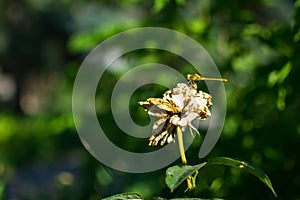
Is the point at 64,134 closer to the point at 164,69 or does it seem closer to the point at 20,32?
the point at 164,69

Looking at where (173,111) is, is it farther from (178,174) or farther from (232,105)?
(232,105)

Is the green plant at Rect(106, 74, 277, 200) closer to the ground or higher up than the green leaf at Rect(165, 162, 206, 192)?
higher up

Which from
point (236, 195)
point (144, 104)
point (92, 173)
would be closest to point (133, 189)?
point (92, 173)

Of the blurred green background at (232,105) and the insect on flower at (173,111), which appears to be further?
the blurred green background at (232,105)

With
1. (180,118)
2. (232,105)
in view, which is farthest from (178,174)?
(232,105)

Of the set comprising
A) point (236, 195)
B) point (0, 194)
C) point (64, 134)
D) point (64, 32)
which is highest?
point (64, 32)
